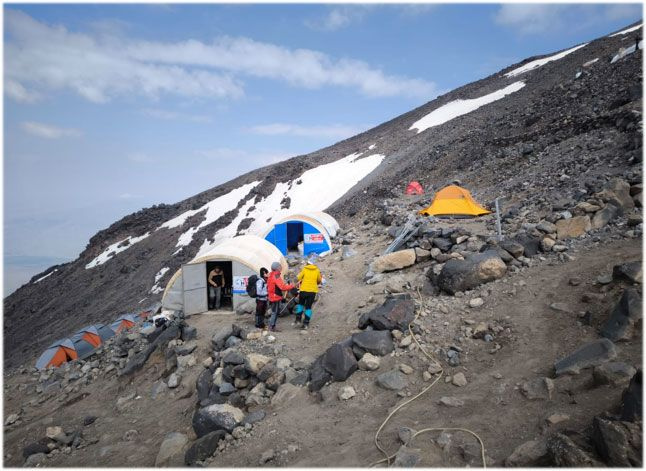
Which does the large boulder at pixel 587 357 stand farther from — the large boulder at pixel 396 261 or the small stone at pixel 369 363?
the large boulder at pixel 396 261

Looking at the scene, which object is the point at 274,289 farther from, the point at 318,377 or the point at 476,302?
the point at 476,302

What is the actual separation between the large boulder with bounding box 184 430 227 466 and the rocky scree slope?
1188cm

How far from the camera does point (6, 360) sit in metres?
22.4

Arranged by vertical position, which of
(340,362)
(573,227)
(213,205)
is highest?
(213,205)

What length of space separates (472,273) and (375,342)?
288 centimetres

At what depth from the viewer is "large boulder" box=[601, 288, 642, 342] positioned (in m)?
5.18

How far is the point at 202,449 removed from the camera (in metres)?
5.50

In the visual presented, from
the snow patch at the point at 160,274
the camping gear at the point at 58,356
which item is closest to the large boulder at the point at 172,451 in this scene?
the camping gear at the point at 58,356

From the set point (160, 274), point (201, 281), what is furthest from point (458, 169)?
point (160, 274)

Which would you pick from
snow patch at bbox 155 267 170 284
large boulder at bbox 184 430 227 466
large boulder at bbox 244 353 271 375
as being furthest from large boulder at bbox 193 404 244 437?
snow patch at bbox 155 267 170 284

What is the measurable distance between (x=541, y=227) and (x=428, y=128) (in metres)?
33.0

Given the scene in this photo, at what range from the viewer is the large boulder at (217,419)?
5859mm

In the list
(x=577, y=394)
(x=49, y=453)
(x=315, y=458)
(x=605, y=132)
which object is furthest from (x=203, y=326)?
(x=605, y=132)

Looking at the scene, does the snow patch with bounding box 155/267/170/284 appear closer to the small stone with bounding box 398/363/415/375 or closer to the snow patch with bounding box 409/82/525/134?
the small stone with bounding box 398/363/415/375
